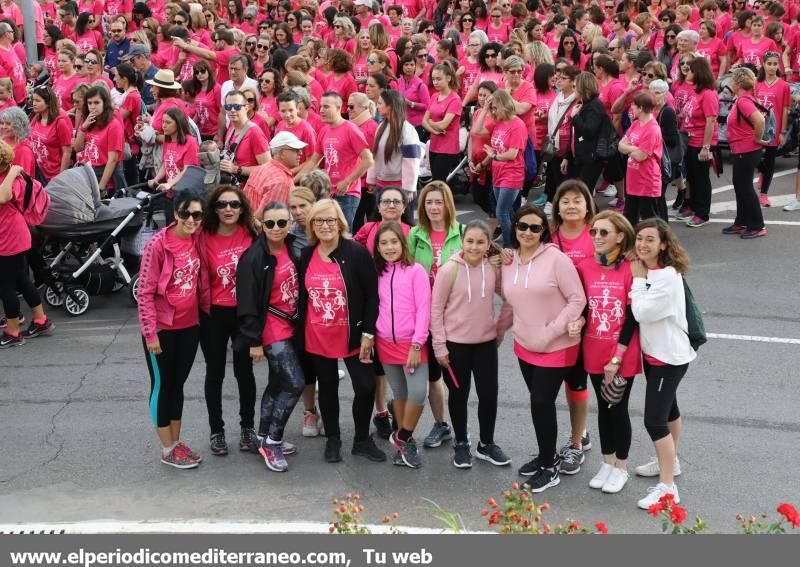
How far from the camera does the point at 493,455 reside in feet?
23.9

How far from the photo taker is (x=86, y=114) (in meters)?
12.0

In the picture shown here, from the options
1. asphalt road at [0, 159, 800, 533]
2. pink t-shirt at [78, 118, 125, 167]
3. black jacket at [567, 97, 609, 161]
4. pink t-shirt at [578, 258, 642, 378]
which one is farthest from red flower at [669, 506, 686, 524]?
pink t-shirt at [78, 118, 125, 167]

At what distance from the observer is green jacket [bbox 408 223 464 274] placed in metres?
7.35

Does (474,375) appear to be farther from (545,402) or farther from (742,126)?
(742,126)

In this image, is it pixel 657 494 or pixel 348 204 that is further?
pixel 348 204

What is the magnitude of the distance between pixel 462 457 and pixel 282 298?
149cm

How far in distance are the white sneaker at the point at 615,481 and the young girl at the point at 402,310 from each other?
48.2 inches

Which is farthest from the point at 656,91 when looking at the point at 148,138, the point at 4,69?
the point at 4,69

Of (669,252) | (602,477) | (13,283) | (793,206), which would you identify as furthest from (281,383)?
(793,206)

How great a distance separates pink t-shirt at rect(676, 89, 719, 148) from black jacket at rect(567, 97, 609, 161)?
1247 mm

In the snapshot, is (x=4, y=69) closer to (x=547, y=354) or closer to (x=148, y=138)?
(x=148, y=138)

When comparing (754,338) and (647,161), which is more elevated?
(647,161)

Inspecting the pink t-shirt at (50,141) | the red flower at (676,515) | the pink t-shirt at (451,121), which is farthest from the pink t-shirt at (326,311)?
the pink t-shirt at (451,121)

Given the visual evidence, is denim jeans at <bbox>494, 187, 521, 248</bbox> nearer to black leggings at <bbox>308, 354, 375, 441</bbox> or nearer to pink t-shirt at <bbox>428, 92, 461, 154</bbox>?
pink t-shirt at <bbox>428, 92, 461, 154</bbox>
